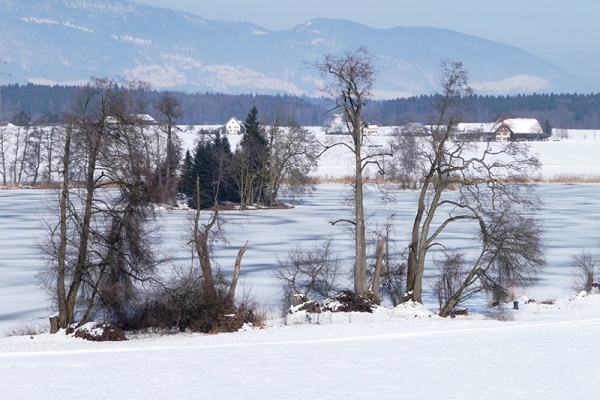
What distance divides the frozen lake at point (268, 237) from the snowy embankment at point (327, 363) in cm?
619

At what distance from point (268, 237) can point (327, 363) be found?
1072 inches

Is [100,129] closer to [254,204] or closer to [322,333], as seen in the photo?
[322,333]

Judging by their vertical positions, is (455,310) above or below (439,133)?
below

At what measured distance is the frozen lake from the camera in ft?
92.4

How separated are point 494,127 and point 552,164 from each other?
9952 centimetres

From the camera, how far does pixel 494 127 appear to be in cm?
2664

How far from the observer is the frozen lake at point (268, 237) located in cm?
2817

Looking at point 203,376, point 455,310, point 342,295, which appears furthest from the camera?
point 455,310

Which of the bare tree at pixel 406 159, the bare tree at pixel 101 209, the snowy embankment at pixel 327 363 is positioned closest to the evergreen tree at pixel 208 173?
the bare tree at pixel 406 159

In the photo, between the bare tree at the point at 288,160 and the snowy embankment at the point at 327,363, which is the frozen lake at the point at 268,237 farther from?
the snowy embankment at the point at 327,363

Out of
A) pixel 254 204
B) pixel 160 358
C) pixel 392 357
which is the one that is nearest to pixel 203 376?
pixel 160 358

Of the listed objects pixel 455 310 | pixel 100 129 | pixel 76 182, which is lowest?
pixel 455 310

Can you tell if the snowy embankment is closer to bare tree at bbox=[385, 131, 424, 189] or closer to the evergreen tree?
bare tree at bbox=[385, 131, 424, 189]

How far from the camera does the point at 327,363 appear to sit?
55.4 ft
